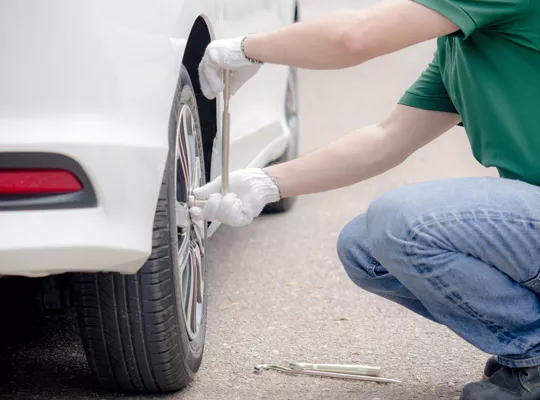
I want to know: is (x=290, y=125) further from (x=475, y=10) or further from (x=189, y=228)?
(x=475, y=10)

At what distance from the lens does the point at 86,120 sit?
1898 mm

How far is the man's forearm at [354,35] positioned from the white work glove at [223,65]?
0.25 ft

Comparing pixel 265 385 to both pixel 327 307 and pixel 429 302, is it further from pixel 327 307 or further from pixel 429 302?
pixel 327 307

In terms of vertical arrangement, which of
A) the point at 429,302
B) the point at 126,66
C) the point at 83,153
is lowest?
the point at 429,302

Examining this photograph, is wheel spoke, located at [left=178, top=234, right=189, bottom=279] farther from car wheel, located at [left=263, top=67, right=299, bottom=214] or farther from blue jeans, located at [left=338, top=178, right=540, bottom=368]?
car wheel, located at [left=263, top=67, right=299, bottom=214]

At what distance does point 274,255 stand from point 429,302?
187 cm

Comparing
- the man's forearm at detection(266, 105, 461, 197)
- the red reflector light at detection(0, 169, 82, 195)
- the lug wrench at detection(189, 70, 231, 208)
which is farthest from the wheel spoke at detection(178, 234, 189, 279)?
the red reflector light at detection(0, 169, 82, 195)

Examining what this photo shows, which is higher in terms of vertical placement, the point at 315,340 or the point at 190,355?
the point at 190,355

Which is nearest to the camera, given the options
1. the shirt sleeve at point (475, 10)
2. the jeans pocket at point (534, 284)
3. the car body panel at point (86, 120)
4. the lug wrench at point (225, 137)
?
the car body panel at point (86, 120)

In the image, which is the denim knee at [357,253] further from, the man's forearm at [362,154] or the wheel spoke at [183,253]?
the wheel spoke at [183,253]

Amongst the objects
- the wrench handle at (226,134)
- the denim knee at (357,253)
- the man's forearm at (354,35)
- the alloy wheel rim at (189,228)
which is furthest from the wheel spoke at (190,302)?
the man's forearm at (354,35)

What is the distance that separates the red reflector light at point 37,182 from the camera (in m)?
1.89

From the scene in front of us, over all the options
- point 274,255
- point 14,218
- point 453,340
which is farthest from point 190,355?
point 274,255

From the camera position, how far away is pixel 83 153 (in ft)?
6.19
